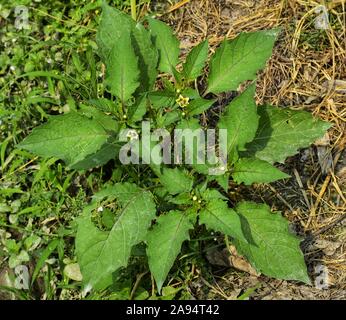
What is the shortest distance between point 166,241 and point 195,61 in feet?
2.93

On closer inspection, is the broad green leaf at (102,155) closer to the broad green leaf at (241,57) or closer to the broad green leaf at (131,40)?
the broad green leaf at (131,40)

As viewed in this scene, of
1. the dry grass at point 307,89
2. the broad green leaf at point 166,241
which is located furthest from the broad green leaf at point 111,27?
Answer: the broad green leaf at point 166,241

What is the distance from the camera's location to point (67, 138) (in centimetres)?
254

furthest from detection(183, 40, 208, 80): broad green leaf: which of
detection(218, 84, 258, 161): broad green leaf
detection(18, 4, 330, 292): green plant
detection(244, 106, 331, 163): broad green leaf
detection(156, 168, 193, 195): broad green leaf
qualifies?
detection(156, 168, 193, 195): broad green leaf

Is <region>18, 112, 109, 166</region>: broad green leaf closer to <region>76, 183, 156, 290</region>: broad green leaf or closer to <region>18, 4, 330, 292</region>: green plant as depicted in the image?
<region>18, 4, 330, 292</region>: green plant

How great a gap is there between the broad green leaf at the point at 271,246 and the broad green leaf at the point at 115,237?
49 centimetres

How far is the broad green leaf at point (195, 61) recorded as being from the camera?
2.62 m

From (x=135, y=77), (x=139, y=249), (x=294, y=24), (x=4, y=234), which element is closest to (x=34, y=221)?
(x=4, y=234)

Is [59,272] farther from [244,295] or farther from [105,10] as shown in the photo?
[105,10]

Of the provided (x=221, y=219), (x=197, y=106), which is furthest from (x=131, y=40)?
(x=221, y=219)

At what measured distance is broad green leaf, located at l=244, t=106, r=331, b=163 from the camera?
8.96 feet

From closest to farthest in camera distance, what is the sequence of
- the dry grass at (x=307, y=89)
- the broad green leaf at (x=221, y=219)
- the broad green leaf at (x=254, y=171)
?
1. the broad green leaf at (x=221, y=219)
2. the broad green leaf at (x=254, y=171)
3. the dry grass at (x=307, y=89)

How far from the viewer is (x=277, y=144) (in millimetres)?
2760

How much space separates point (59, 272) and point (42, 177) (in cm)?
59
